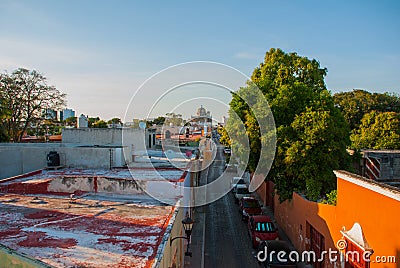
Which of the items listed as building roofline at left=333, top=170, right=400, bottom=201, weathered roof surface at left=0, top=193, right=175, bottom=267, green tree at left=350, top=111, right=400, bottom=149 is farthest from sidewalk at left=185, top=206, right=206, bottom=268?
green tree at left=350, top=111, right=400, bottom=149

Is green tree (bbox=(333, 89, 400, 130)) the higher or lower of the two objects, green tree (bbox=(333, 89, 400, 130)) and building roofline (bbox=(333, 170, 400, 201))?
the higher

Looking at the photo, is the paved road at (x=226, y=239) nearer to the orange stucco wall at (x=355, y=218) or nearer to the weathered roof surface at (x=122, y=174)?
the orange stucco wall at (x=355, y=218)

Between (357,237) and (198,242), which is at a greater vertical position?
(357,237)

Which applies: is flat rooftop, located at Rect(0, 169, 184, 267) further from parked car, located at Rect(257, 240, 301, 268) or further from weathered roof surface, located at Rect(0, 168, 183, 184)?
parked car, located at Rect(257, 240, 301, 268)

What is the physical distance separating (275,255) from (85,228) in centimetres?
655

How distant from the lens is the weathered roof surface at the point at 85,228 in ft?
18.1

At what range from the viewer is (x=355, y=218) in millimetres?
8031

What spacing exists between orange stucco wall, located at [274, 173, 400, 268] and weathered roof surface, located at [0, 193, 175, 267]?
4.77 m

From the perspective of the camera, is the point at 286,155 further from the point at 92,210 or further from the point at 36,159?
the point at 36,159

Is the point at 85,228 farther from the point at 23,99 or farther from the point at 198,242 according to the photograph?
the point at 23,99

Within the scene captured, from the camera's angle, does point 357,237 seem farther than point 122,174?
No

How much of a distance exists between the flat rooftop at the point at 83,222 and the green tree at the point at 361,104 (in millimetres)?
23833

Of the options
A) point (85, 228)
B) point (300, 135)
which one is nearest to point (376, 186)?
point (300, 135)

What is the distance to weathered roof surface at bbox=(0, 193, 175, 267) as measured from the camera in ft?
18.1
